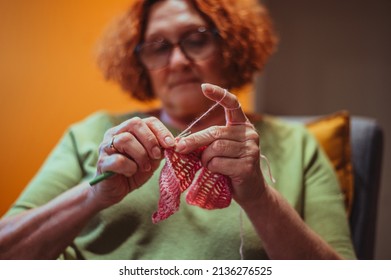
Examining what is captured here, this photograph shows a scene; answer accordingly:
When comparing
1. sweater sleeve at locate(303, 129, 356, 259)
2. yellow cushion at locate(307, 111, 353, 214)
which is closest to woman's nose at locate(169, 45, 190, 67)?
sweater sleeve at locate(303, 129, 356, 259)

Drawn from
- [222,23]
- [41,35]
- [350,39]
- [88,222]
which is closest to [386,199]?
[350,39]

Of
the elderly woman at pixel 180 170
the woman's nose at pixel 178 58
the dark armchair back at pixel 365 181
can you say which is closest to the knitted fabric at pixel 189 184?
the elderly woman at pixel 180 170

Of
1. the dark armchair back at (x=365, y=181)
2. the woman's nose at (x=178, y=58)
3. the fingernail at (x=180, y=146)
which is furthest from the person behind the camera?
the dark armchair back at (x=365, y=181)

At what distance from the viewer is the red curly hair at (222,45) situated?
2.17 ft

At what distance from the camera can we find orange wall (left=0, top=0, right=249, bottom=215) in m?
0.61

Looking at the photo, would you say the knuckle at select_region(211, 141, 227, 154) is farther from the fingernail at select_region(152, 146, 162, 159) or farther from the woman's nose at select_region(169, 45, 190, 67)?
the woman's nose at select_region(169, 45, 190, 67)

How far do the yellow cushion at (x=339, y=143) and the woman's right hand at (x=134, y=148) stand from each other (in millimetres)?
519

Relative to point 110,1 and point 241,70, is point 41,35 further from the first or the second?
point 241,70

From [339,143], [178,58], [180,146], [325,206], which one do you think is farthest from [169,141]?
[339,143]

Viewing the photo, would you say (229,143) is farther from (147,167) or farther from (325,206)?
(325,206)

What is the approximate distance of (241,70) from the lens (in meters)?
0.69

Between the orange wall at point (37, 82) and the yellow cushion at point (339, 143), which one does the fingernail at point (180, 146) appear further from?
the yellow cushion at point (339, 143)

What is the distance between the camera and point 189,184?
51 cm

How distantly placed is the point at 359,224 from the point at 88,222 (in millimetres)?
555
